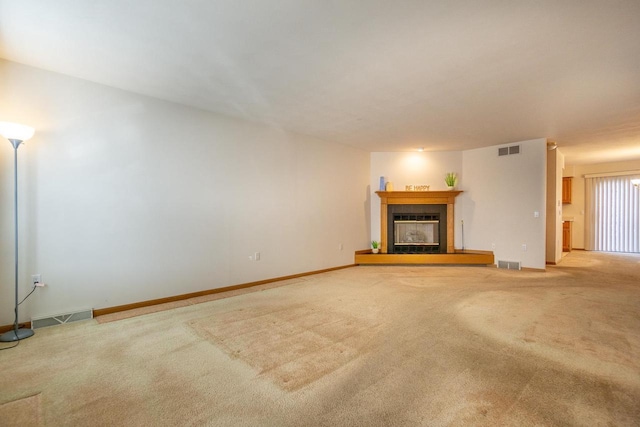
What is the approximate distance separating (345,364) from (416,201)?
5.31 m

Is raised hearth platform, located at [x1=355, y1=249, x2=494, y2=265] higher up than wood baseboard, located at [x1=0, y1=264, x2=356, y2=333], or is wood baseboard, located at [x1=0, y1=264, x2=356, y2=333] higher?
raised hearth platform, located at [x1=355, y1=249, x2=494, y2=265]

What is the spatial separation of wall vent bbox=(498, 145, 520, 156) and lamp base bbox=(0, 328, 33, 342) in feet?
25.9

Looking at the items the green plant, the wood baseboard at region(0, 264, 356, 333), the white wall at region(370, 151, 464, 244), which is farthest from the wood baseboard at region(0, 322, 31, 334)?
the green plant

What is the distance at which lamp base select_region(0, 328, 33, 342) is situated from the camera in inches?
107

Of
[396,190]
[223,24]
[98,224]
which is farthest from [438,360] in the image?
[396,190]

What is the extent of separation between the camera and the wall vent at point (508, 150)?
6.23m

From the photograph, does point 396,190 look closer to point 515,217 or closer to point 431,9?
point 515,217

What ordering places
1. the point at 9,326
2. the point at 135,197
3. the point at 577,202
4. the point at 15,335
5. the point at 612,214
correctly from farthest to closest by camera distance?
the point at 577,202 < the point at 612,214 < the point at 135,197 < the point at 9,326 < the point at 15,335

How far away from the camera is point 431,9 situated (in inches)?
85.7

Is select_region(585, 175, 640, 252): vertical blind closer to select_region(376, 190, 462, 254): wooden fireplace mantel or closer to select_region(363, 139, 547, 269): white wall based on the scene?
select_region(363, 139, 547, 269): white wall

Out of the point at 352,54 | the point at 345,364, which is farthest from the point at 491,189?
the point at 345,364

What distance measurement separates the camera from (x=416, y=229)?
7141 millimetres

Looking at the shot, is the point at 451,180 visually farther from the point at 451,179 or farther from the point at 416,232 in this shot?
the point at 416,232

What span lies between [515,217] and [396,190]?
98.2 inches
